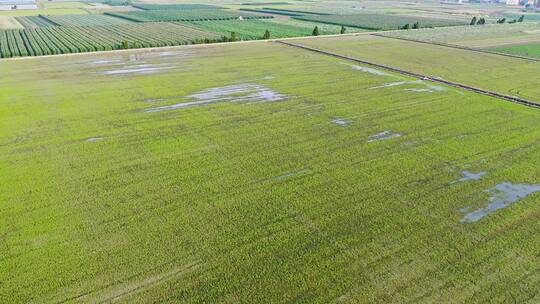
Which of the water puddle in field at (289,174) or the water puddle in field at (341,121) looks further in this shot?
the water puddle in field at (341,121)

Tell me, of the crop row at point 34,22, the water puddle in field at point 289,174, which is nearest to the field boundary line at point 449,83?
the water puddle in field at point 289,174

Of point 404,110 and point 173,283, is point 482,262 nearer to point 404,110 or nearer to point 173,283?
point 173,283

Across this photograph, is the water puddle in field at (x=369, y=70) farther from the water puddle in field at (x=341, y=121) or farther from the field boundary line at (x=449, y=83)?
the water puddle in field at (x=341, y=121)

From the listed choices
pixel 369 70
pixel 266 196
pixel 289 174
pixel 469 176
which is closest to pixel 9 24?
pixel 369 70

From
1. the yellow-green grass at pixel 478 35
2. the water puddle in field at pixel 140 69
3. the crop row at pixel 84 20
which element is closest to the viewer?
the water puddle in field at pixel 140 69

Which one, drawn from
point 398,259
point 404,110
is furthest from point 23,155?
point 404,110
